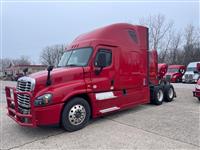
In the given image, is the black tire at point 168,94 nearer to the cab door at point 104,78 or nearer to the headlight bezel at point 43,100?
the cab door at point 104,78

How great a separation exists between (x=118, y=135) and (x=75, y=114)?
1.29 m

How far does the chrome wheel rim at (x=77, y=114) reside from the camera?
488 centimetres

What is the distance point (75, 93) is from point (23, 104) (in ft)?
4.42

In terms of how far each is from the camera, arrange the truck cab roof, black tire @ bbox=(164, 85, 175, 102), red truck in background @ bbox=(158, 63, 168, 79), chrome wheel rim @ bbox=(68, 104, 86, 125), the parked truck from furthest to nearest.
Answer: the parked truck → red truck in background @ bbox=(158, 63, 168, 79) → black tire @ bbox=(164, 85, 175, 102) → the truck cab roof → chrome wheel rim @ bbox=(68, 104, 86, 125)

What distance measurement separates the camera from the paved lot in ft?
Result: 13.1

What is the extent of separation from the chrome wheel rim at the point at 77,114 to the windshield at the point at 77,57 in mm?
1245

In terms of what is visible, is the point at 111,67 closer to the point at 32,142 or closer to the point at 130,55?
the point at 130,55

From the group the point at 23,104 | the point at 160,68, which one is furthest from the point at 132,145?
the point at 160,68

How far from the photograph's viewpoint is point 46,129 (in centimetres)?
520

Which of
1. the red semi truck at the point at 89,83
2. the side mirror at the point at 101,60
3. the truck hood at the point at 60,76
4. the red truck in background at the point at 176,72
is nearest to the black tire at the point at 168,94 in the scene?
the red semi truck at the point at 89,83

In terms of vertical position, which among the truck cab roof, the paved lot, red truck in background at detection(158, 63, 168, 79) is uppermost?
the truck cab roof

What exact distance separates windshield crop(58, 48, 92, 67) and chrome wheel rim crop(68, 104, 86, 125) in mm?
1245

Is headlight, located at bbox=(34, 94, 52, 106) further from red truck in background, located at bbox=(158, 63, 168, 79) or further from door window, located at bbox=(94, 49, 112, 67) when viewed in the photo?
red truck in background, located at bbox=(158, 63, 168, 79)

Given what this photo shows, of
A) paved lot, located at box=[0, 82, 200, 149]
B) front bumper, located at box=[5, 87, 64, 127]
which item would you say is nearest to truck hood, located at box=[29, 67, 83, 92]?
front bumper, located at box=[5, 87, 64, 127]
